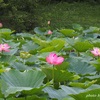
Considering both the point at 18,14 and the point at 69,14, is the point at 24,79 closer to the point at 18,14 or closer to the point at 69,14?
the point at 18,14

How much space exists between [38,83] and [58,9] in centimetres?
876

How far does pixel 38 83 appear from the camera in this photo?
5.59 ft

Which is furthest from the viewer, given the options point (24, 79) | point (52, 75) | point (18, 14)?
point (18, 14)

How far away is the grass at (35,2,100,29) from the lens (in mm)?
8641

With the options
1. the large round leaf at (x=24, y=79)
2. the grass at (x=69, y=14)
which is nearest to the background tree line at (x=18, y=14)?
the grass at (x=69, y=14)

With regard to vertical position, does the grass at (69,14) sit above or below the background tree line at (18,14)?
below

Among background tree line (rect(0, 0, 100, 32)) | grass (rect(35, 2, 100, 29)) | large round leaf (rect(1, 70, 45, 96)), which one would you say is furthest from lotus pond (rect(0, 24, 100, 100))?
grass (rect(35, 2, 100, 29))

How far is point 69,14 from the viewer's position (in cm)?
973

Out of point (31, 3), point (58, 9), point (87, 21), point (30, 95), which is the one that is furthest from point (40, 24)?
point (30, 95)

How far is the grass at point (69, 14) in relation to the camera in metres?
8.64

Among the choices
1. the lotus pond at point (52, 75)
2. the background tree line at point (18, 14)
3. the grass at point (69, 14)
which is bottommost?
the grass at point (69, 14)

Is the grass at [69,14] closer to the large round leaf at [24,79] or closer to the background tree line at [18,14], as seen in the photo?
the background tree line at [18,14]

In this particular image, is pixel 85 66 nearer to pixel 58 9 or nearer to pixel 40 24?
pixel 40 24

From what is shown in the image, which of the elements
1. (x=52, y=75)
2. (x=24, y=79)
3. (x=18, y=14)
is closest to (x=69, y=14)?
(x=18, y=14)
